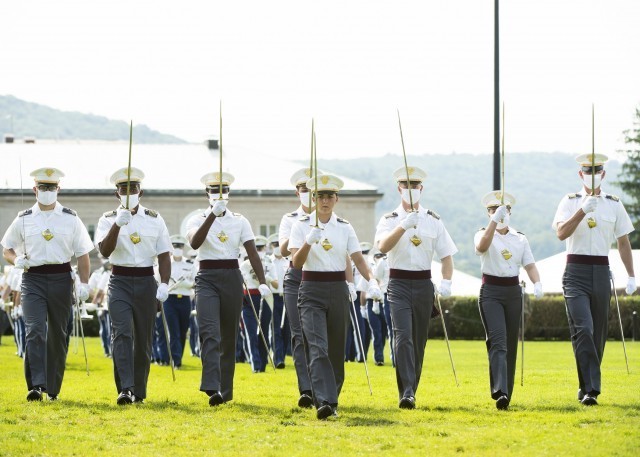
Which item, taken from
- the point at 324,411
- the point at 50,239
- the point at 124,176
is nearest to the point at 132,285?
the point at 50,239

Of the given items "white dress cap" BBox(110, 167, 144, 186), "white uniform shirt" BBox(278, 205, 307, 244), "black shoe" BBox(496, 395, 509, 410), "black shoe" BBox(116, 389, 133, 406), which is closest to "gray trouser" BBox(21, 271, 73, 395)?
"black shoe" BBox(116, 389, 133, 406)

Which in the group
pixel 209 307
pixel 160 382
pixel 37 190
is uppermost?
pixel 37 190

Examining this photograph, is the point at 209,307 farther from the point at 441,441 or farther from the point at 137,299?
the point at 441,441

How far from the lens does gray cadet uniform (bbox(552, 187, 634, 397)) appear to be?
44.5ft

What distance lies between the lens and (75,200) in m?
62.3

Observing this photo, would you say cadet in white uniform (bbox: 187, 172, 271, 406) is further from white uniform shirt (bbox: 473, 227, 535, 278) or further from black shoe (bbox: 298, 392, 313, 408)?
white uniform shirt (bbox: 473, 227, 535, 278)

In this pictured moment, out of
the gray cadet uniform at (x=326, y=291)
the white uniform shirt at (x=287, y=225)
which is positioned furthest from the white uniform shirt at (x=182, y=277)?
the gray cadet uniform at (x=326, y=291)

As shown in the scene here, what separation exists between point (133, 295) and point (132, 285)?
0.10 metres

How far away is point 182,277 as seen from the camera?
22672mm

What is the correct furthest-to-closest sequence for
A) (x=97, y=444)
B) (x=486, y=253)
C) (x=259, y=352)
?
(x=259, y=352), (x=486, y=253), (x=97, y=444)

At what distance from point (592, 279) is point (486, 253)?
1118mm

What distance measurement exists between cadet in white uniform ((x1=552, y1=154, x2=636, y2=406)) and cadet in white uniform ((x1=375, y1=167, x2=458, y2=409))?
1.29 metres

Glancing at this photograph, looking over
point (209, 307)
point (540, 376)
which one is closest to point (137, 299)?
point (209, 307)

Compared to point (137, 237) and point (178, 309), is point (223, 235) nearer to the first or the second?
point (137, 237)
